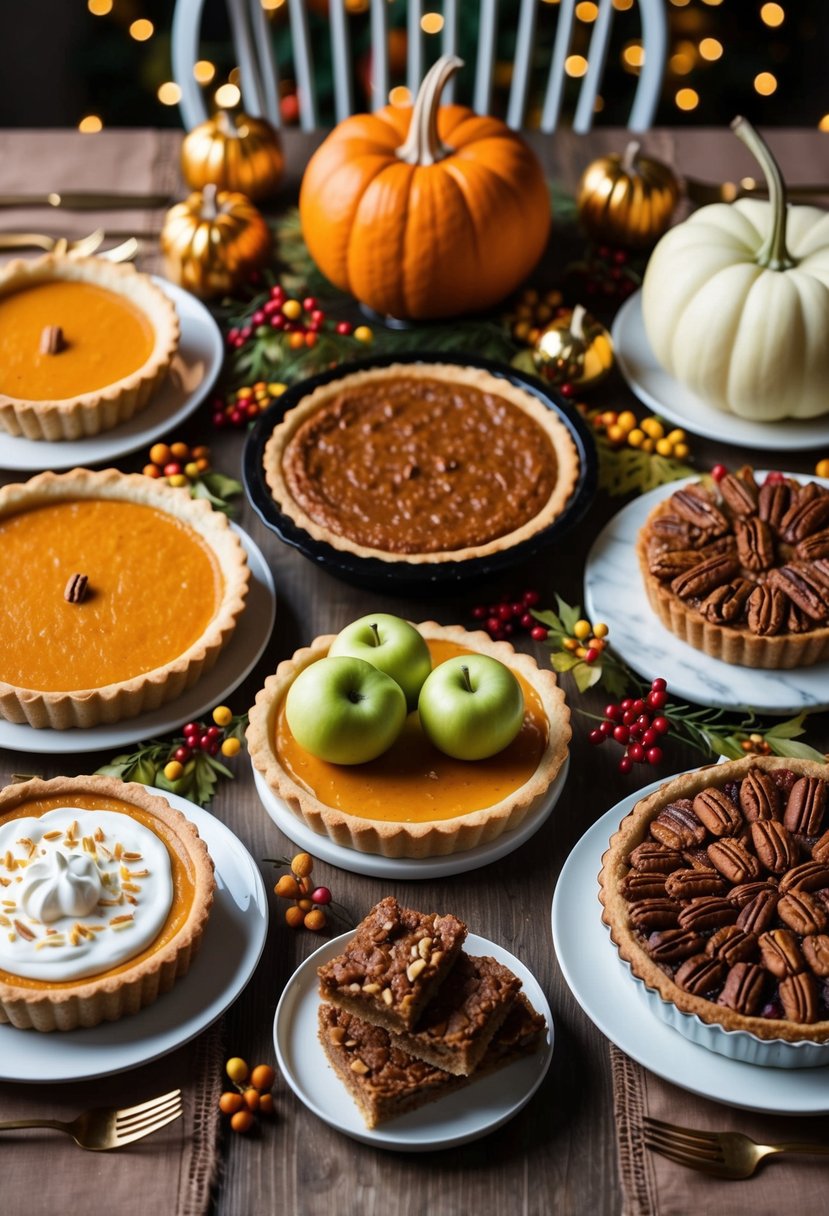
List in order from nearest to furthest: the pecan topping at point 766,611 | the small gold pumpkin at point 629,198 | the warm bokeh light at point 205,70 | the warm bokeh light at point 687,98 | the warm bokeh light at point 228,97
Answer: the pecan topping at point 766,611 < the small gold pumpkin at point 629,198 < the warm bokeh light at point 228,97 < the warm bokeh light at point 205,70 < the warm bokeh light at point 687,98

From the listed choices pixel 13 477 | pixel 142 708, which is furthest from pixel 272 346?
pixel 142 708

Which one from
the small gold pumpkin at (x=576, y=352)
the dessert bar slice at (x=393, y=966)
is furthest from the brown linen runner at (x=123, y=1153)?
the small gold pumpkin at (x=576, y=352)

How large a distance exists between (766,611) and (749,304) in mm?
822

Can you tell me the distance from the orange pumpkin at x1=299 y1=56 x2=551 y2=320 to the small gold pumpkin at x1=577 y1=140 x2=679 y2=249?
0.82 ft

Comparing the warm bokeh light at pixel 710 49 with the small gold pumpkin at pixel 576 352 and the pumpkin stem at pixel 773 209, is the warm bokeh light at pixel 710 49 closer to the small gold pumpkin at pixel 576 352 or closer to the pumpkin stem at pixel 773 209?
the pumpkin stem at pixel 773 209

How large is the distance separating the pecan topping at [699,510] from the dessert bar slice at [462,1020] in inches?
47.9

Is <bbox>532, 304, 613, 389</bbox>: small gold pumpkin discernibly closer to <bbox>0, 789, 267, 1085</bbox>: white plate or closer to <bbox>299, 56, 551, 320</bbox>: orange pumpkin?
<bbox>299, 56, 551, 320</bbox>: orange pumpkin

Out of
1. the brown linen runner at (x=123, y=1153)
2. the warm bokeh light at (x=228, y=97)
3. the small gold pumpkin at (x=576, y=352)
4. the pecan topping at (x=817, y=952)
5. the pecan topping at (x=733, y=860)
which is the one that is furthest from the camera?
the warm bokeh light at (x=228, y=97)

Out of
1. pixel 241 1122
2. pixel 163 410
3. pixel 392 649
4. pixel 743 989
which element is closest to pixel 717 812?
pixel 743 989

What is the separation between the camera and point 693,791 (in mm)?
2424

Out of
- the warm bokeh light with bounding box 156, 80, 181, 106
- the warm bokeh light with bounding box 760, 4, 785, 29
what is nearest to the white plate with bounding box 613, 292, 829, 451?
the warm bokeh light with bounding box 760, 4, 785, 29

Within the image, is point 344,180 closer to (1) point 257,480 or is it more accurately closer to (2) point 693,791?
(1) point 257,480

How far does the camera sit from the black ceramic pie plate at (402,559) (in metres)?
2.82

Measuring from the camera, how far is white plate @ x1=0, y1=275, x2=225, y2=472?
3.22m
